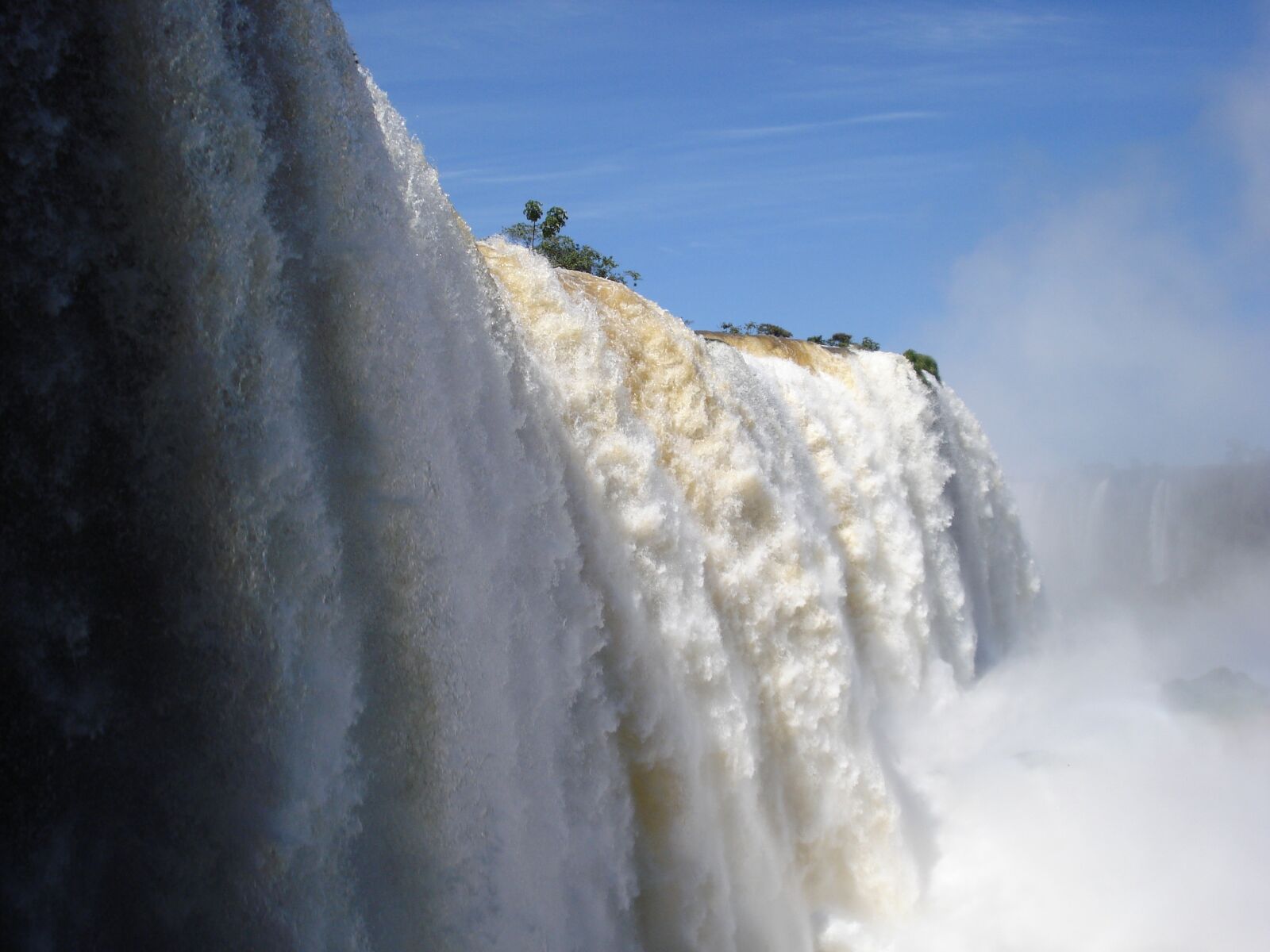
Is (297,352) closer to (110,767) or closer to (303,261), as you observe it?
(303,261)

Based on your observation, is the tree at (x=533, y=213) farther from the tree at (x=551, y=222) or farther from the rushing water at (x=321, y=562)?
the rushing water at (x=321, y=562)

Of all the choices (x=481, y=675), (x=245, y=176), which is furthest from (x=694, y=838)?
(x=245, y=176)

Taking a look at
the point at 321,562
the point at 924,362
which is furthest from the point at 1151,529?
the point at 321,562

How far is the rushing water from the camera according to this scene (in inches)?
141

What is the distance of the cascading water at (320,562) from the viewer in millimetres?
3594

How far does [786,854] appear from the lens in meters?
8.02

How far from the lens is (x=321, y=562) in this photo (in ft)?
14.3

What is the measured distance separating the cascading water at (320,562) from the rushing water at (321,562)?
0.01 metres

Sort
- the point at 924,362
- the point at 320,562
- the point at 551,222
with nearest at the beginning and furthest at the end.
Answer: the point at 320,562
the point at 924,362
the point at 551,222

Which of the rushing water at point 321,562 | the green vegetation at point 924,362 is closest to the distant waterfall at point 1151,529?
the green vegetation at point 924,362

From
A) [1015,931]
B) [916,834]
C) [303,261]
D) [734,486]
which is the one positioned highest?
[734,486]

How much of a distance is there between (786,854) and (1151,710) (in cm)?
913

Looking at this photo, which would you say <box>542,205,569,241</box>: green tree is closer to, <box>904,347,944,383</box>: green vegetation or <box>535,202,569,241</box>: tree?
<box>535,202,569,241</box>: tree

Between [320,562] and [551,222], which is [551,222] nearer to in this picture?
[551,222]
